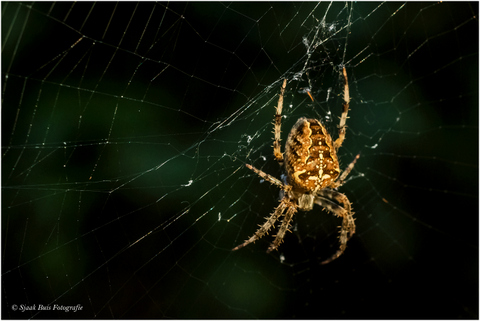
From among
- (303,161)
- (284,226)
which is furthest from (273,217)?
(303,161)

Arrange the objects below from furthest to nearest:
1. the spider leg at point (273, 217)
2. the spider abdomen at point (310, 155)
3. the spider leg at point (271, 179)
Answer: the spider leg at point (273, 217) → the spider leg at point (271, 179) → the spider abdomen at point (310, 155)

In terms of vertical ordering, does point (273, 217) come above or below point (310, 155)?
below

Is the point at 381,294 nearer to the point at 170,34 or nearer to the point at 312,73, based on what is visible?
the point at 312,73

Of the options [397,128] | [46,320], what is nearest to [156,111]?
[46,320]

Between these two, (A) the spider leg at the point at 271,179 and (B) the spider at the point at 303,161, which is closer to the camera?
(B) the spider at the point at 303,161

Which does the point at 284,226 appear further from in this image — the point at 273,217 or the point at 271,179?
the point at 271,179

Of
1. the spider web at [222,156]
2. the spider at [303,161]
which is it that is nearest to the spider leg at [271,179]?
the spider at [303,161]

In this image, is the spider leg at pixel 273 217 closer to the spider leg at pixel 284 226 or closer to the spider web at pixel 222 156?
the spider leg at pixel 284 226
